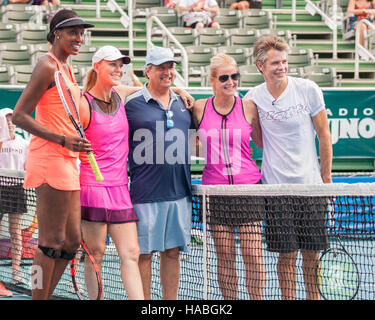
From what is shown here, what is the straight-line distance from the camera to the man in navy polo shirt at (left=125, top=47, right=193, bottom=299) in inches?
191

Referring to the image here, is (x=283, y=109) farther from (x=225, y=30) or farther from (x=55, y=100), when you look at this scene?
(x=225, y=30)

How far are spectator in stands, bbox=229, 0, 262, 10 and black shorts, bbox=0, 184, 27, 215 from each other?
32.0ft

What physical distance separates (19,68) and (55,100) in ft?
23.9

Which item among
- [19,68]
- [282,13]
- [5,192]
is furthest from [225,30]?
[5,192]

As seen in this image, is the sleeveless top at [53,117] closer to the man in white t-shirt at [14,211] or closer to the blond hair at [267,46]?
the blond hair at [267,46]

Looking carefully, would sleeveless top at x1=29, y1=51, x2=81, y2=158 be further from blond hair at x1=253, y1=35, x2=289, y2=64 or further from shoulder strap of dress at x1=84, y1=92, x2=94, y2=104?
blond hair at x1=253, y1=35, x2=289, y2=64

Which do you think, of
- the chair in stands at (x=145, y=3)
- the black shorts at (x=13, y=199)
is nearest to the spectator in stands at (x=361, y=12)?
the chair in stands at (x=145, y=3)

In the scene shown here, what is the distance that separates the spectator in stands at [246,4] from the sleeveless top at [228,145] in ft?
34.9

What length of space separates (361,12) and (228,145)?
10570 millimetres

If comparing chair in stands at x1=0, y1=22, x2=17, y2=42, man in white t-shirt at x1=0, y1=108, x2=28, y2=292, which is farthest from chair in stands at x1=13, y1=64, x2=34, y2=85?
man in white t-shirt at x1=0, y1=108, x2=28, y2=292

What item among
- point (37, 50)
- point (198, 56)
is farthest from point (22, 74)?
point (198, 56)

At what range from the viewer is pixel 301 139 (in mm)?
4953
